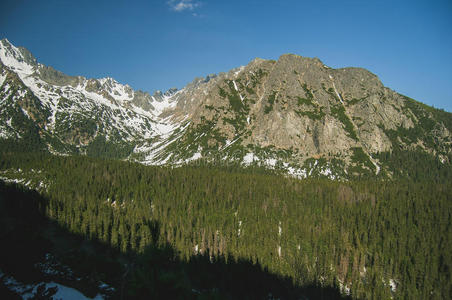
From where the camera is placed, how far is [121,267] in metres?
74.7

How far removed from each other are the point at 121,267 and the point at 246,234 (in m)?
51.4

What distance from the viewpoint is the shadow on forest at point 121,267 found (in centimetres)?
3469

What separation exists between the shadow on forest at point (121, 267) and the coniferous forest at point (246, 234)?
16.9 inches

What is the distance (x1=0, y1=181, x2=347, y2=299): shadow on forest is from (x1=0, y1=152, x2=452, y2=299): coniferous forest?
1.40 ft

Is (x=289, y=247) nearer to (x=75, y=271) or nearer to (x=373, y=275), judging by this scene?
A: (x=373, y=275)

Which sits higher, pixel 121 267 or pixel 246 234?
pixel 246 234

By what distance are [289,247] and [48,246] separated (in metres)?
81.0

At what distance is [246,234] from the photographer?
357 feet

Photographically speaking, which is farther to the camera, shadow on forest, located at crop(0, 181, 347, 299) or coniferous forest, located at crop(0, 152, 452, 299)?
coniferous forest, located at crop(0, 152, 452, 299)

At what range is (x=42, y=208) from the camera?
111188 mm

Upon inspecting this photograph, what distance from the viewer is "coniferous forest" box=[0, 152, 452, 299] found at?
83625 millimetres

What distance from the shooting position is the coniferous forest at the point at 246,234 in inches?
3292

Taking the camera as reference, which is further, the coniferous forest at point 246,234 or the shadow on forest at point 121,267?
the coniferous forest at point 246,234

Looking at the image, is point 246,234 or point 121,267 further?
point 246,234
